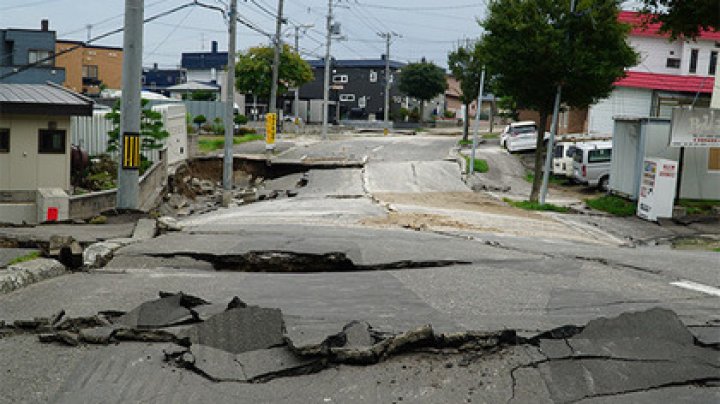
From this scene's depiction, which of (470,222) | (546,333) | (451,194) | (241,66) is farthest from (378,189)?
(241,66)

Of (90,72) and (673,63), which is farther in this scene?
(90,72)

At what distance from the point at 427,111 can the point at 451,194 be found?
2863 inches

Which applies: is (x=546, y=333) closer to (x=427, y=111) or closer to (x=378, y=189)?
(x=378, y=189)

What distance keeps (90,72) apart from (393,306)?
75285 mm

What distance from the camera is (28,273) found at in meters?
8.62

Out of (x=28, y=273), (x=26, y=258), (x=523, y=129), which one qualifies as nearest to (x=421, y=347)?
(x=28, y=273)

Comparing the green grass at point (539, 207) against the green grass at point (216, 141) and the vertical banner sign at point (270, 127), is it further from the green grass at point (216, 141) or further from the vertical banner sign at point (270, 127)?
the green grass at point (216, 141)

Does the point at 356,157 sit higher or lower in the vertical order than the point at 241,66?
lower

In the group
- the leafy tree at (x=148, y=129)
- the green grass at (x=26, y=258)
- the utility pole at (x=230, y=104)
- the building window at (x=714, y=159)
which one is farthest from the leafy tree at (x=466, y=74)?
the green grass at (x=26, y=258)

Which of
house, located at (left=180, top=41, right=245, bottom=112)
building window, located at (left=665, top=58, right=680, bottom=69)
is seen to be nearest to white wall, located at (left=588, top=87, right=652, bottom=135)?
building window, located at (left=665, top=58, right=680, bottom=69)

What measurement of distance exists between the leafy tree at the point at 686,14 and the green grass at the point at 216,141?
2893 centimetres

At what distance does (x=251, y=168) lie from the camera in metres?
38.8

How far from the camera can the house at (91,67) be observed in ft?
230

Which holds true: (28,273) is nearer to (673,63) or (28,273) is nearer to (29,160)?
(29,160)
